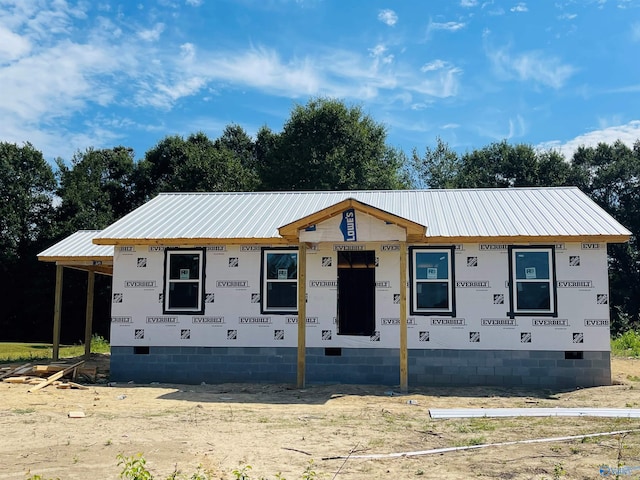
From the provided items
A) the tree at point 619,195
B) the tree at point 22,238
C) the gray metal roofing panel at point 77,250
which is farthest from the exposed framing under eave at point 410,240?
the tree at point 22,238

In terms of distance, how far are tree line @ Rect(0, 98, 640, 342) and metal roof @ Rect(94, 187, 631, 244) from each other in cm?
1392

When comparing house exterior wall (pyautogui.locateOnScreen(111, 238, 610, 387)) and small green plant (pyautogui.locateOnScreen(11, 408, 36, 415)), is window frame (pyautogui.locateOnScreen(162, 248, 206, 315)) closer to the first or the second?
house exterior wall (pyautogui.locateOnScreen(111, 238, 610, 387))

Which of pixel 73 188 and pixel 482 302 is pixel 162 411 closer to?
pixel 482 302

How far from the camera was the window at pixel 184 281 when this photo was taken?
13867 mm

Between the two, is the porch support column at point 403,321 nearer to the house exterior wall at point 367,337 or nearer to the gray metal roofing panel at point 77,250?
the house exterior wall at point 367,337

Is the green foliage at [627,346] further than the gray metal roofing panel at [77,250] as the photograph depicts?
Yes

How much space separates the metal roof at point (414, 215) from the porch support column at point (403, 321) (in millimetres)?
1022

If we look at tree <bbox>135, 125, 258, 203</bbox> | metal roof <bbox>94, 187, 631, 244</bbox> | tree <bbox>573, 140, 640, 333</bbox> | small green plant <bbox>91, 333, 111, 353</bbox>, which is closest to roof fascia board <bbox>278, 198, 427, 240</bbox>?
metal roof <bbox>94, 187, 631, 244</bbox>

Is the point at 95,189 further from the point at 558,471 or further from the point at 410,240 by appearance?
the point at 558,471

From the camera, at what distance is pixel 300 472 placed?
20.0 feet

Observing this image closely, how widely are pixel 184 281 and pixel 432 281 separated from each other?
5552mm

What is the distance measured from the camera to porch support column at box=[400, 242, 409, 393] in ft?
39.8

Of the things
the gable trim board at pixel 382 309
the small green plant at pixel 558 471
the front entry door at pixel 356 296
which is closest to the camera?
the small green plant at pixel 558 471

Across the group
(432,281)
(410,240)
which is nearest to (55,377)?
(410,240)
